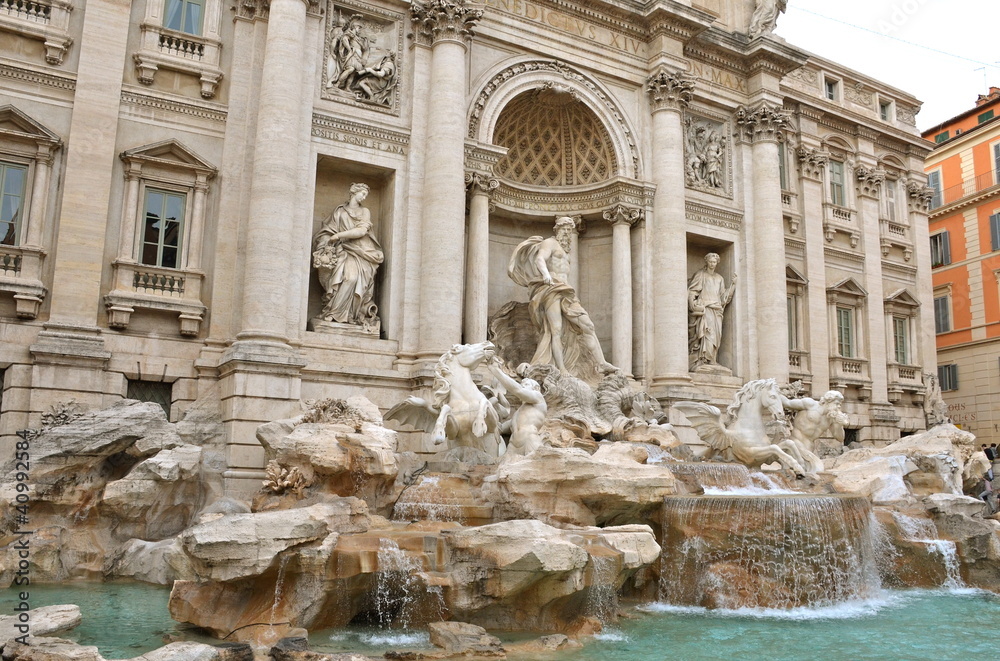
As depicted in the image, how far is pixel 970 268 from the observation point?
29922mm

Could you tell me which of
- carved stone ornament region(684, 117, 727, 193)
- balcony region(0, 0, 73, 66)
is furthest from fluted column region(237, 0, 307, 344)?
carved stone ornament region(684, 117, 727, 193)

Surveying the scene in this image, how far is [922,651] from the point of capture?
829 centimetres

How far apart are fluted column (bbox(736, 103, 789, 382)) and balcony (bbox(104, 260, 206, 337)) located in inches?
531

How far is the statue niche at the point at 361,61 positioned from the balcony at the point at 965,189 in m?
22.7

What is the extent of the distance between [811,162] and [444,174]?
12646mm

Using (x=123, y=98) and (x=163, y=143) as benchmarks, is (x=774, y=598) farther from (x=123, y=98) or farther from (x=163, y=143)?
(x=123, y=98)

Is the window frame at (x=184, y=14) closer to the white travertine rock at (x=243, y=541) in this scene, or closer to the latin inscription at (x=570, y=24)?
the latin inscription at (x=570, y=24)

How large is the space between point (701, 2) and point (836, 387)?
11207 mm

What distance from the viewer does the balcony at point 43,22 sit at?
1423 cm

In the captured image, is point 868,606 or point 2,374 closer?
point 868,606

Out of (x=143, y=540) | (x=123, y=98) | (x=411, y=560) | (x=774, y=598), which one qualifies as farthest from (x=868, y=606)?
(x=123, y=98)

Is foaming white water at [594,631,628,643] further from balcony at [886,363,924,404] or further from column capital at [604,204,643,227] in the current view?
balcony at [886,363,924,404]

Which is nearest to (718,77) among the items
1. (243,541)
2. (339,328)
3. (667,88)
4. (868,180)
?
(667,88)

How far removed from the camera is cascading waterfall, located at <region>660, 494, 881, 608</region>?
10.5 meters
